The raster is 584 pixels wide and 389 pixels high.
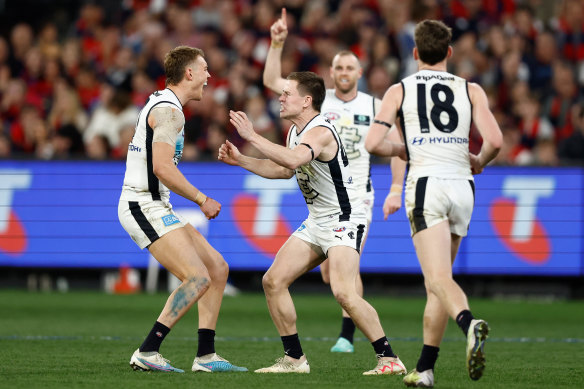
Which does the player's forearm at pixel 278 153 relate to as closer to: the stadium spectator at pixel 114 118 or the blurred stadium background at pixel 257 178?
the blurred stadium background at pixel 257 178

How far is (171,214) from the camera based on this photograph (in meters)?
8.09

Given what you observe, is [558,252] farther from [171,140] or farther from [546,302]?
[171,140]

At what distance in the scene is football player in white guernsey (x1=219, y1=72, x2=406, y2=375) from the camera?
316 inches

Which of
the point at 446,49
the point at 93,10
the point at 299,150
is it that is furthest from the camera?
the point at 93,10

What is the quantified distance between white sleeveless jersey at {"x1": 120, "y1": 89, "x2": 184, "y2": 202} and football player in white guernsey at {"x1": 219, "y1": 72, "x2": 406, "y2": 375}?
53cm

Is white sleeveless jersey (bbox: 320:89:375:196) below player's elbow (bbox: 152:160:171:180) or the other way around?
the other way around

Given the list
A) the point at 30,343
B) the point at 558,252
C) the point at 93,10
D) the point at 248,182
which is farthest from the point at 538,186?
the point at 93,10

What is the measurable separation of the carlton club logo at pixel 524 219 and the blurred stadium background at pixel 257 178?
21 mm

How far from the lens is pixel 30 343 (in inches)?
392

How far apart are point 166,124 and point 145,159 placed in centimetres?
36

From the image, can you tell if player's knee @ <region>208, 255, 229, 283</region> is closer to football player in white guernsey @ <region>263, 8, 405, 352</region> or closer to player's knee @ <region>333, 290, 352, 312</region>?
player's knee @ <region>333, 290, 352, 312</region>

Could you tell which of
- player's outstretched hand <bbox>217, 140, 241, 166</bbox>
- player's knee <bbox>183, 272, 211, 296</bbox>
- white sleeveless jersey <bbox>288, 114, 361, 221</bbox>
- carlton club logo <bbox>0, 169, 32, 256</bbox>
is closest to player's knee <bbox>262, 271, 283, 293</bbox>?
player's knee <bbox>183, 272, 211, 296</bbox>

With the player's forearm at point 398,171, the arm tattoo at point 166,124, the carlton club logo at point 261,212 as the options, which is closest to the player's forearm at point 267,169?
the arm tattoo at point 166,124

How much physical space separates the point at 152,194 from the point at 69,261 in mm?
9119
